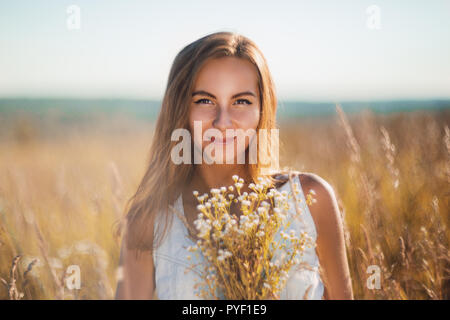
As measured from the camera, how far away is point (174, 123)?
1.66m

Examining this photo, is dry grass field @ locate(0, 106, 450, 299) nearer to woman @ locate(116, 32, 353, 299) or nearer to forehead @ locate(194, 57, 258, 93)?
woman @ locate(116, 32, 353, 299)

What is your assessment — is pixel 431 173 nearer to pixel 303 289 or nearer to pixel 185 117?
pixel 303 289

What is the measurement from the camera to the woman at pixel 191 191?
1.49 metres

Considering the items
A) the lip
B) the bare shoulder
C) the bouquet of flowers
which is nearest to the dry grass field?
the bare shoulder

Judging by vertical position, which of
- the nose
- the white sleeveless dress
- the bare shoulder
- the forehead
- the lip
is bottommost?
the white sleeveless dress

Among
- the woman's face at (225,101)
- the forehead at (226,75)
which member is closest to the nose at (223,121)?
the woman's face at (225,101)

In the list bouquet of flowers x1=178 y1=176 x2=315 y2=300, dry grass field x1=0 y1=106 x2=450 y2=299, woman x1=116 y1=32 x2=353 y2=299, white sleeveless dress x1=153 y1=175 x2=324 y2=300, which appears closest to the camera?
bouquet of flowers x1=178 y1=176 x2=315 y2=300

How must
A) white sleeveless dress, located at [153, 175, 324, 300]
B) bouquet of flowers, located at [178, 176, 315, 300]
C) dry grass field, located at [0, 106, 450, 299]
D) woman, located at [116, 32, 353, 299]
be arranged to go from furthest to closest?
dry grass field, located at [0, 106, 450, 299] < woman, located at [116, 32, 353, 299] < white sleeveless dress, located at [153, 175, 324, 300] < bouquet of flowers, located at [178, 176, 315, 300]

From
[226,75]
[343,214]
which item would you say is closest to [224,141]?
[226,75]

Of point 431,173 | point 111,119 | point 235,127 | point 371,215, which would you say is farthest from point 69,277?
point 111,119

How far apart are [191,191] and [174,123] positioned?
34cm

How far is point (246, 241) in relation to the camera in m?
1.05

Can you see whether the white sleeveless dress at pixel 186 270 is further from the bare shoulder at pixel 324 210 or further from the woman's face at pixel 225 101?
the woman's face at pixel 225 101

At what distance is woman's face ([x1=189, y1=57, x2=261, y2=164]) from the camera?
→ 150cm
